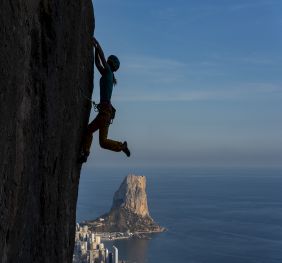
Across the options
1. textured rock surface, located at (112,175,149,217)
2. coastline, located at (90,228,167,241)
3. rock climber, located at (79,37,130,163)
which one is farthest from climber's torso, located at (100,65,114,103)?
textured rock surface, located at (112,175,149,217)

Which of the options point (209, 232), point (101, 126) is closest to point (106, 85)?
point (101, 126)

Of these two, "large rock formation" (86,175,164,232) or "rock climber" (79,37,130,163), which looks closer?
"rock climber" (79,37,130,163)

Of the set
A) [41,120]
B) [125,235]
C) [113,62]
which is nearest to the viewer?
[41,120]

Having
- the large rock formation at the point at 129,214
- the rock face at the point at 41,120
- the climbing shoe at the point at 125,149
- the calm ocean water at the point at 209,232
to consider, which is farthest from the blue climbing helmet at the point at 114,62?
the large rock formation at the point at 129,214

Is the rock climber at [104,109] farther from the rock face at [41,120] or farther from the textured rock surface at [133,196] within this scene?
the textured rock surface at [133,196]

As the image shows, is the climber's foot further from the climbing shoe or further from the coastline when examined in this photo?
the coastline

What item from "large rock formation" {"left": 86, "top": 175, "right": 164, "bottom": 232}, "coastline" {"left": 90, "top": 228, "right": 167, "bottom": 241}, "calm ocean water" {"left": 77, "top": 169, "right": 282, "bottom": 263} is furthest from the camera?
"large rock formation" {"left": 86, "top": 175, "right": 164, "bottom": 232}

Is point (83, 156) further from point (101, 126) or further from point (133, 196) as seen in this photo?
point (133, 196)
